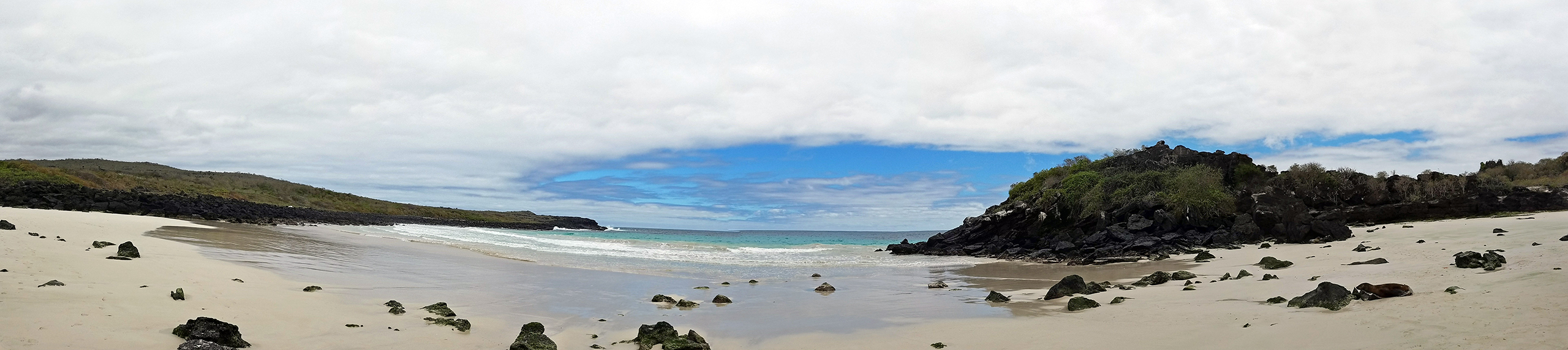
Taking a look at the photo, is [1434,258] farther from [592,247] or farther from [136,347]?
[592,247]

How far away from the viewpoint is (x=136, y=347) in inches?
232

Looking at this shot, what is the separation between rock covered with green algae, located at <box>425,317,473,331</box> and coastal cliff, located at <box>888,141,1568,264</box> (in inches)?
727

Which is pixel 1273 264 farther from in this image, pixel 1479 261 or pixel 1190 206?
pixel 1190 206

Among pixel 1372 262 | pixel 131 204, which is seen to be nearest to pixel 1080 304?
pixel 1372 262

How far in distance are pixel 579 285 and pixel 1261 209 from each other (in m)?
25.3

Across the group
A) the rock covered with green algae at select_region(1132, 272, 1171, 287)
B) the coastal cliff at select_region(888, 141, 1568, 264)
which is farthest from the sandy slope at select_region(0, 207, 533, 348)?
the coastal cliff at select_region(888, 141, 1568, 264)

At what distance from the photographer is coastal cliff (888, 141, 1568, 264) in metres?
23.7

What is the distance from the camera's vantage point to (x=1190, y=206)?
86.4 feet

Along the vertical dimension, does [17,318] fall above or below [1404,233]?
below

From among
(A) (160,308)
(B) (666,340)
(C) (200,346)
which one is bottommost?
(B) (666,340)

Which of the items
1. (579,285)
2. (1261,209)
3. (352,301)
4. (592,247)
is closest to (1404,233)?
(1261,209)

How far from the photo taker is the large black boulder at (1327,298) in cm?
752

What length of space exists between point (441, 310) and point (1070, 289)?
9326 millimetres

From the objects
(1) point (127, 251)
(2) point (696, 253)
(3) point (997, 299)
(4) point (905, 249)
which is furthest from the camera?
(4) point (905, 249)
